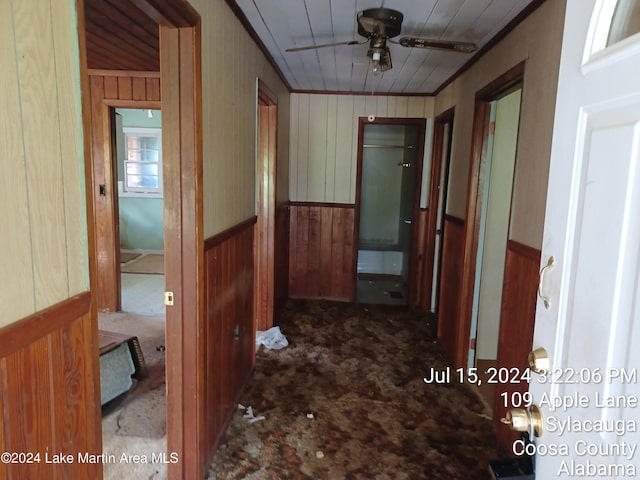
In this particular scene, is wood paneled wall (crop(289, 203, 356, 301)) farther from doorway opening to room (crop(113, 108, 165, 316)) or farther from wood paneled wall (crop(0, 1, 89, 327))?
wood paneled wall (crop(0, 1, 89, 327))

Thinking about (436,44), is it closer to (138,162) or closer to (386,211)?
(386,211)

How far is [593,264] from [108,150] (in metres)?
4.09

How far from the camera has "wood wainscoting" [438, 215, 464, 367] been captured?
3.18 meters

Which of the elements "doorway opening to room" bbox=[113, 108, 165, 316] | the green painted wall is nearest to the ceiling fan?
"doorway opening to room" bbox=[113, 108, 165, 316]

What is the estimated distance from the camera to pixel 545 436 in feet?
2.99

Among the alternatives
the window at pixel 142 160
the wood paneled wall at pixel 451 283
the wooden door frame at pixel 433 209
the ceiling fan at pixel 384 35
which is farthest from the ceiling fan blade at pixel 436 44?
the window at pixel 142 160

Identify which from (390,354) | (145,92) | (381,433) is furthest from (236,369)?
(145,92)

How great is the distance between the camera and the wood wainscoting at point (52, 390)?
2.61 ft

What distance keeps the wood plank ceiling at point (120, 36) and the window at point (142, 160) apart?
3203mm

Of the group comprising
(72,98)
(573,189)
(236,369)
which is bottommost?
(236,369)

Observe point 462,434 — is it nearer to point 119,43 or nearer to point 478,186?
point 478,186

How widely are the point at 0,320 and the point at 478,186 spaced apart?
2.81m

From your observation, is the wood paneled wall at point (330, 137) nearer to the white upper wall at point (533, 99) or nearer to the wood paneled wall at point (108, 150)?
the wood paneled wall at point (108, 150)

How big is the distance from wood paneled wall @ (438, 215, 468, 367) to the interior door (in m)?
2.25
